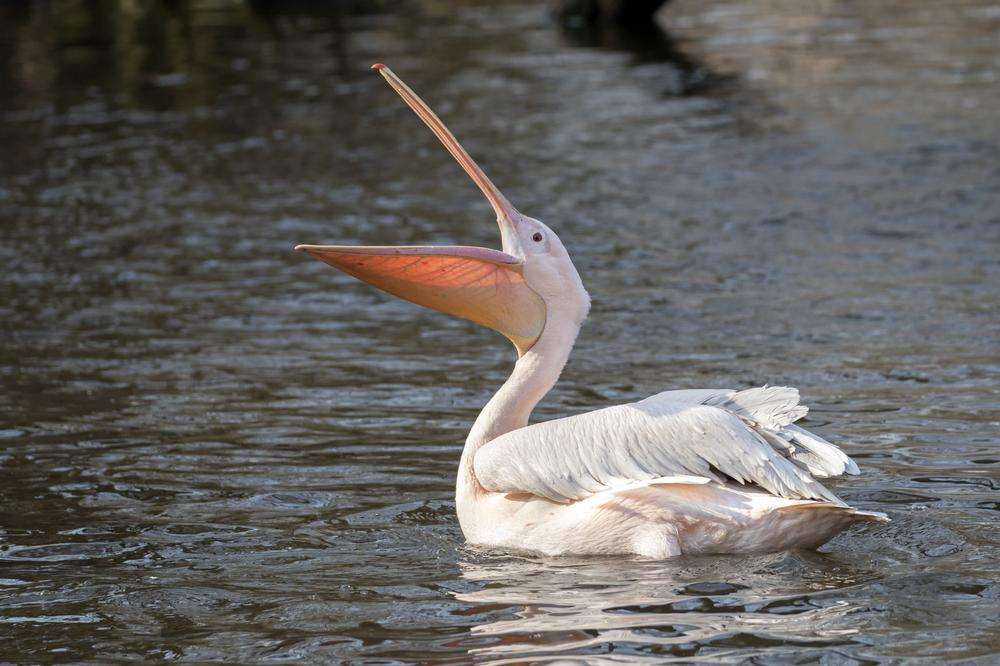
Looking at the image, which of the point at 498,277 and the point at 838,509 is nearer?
the point at 838,509

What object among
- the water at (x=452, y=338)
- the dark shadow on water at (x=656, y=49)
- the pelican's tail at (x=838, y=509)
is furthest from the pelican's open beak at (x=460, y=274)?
the dark shadow on water at (x=656, y=49)

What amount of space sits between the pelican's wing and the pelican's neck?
0.27m

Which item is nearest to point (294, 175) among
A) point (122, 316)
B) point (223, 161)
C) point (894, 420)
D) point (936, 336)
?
point (223, 161)

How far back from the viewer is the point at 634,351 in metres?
6.74

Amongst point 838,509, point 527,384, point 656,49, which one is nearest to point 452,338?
point 527,384

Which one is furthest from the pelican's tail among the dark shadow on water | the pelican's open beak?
the dark shadow on water

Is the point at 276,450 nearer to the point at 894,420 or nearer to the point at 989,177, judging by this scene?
the point at 894,420

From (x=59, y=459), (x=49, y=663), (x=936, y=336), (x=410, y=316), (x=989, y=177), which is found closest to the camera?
(x=49, y=663)

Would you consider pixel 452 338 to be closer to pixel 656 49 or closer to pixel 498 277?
pixel 498 277

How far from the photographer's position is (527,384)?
460 cm

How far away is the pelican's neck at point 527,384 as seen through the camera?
457 cm

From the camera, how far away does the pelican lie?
4.03 meters

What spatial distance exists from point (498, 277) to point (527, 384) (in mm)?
324

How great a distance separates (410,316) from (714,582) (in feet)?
12.7
